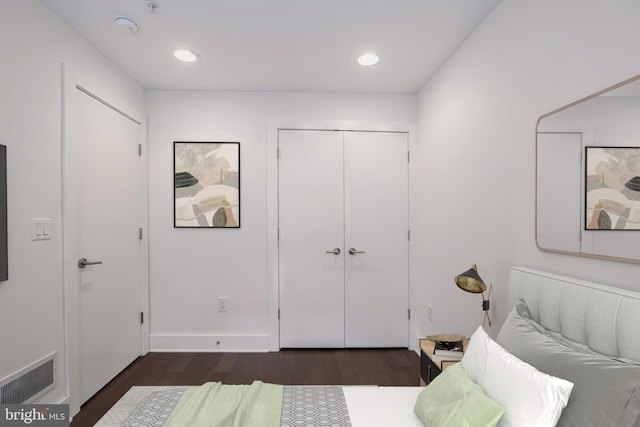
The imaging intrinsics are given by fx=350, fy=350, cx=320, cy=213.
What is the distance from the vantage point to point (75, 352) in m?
2.36

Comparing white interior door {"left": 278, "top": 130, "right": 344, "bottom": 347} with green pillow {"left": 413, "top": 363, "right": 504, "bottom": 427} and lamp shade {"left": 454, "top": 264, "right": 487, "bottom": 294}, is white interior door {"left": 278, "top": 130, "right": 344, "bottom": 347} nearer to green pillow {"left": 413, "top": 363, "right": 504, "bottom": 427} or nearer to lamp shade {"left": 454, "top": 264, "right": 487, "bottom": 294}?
lamp shade {"left": 454, "top": 264, "right": 487, "bottom": 294}

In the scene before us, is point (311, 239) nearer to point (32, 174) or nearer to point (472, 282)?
point (472, 282)

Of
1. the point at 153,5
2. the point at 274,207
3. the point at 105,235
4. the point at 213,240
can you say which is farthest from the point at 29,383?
the point at 153,5

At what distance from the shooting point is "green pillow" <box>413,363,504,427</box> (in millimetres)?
1157

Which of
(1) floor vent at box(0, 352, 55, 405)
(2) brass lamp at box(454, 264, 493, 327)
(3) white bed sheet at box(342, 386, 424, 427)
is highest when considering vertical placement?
(2) brass lamp at box(454, 264, 493, 327)

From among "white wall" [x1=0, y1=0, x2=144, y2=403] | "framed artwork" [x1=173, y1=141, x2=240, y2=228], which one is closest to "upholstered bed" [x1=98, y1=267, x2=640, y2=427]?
"white wall" [x1=0, y1=0, x2=144, y2=403]

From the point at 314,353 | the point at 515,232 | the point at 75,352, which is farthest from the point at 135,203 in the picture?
the point at 515,232

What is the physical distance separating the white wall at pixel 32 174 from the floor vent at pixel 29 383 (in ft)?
0.14

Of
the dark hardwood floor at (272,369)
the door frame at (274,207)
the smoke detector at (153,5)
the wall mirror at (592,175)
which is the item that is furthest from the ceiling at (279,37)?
the dark hardwood floor at (272,369)

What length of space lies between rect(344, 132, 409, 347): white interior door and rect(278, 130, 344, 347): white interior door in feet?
0.34

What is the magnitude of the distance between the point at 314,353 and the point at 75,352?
1.97 m

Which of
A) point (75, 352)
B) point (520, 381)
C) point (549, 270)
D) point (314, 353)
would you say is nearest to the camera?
point (520, 381)

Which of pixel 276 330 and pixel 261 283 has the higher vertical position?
pixel 261 283

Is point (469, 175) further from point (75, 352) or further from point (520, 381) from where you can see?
point (75, 352)
